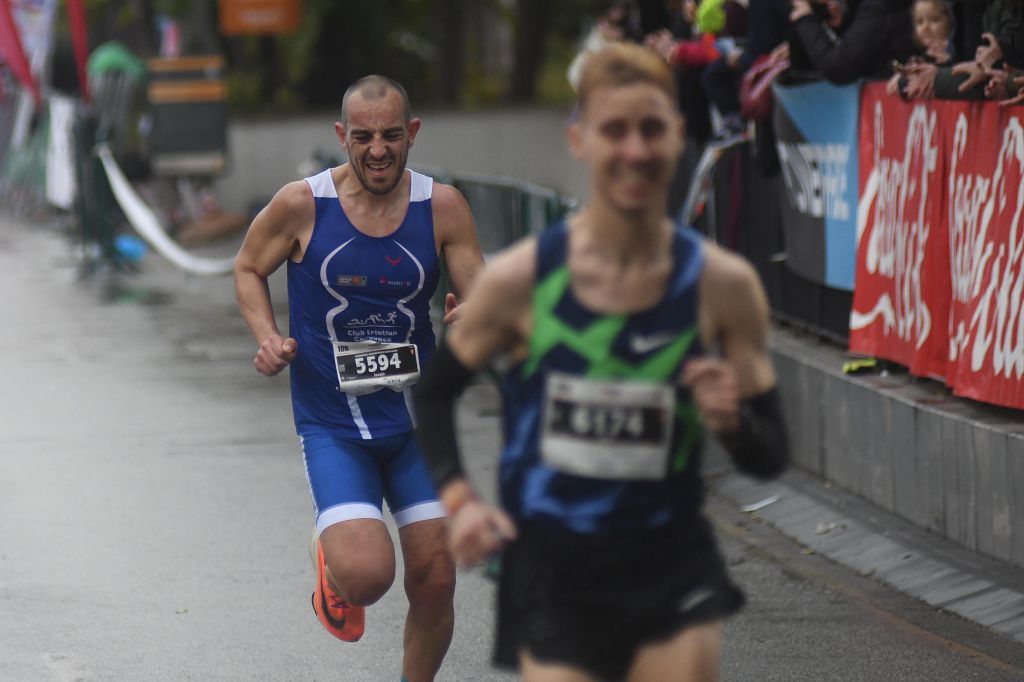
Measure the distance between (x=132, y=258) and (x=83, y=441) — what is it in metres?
10.3

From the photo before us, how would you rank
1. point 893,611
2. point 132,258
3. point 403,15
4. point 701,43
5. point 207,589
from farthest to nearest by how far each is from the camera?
point 403,15, point 132,258, point 701,43, point 207,589, point 893,611

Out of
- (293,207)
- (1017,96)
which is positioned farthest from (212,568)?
(1017,96)

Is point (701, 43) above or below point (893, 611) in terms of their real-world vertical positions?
above

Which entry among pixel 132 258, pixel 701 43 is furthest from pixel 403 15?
pixel 701 43

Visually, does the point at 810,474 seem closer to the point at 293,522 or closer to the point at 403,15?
the point at 293,522

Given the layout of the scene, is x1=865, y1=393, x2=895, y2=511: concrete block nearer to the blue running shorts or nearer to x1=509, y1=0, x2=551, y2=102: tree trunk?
the blue running shorts

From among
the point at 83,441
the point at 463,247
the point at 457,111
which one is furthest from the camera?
the point at 457,111

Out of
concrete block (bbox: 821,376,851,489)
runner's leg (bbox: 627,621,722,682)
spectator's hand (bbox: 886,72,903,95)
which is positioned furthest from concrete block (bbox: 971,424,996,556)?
runner's leg (bbox: 627,621,722,682)

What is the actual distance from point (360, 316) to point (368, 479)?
0.48 metres

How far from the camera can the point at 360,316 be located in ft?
19.6

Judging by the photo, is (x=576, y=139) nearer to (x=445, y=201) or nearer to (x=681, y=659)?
(x=681, y=659)

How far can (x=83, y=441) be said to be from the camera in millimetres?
11172

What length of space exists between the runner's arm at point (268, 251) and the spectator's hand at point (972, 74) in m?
3.12

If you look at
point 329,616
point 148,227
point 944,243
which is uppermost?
point 944,243
